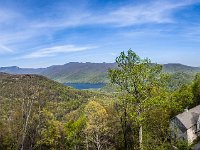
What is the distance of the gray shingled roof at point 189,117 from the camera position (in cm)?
7338

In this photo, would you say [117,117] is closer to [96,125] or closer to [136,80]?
[96,125]

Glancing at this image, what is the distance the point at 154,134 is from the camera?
45.1 m

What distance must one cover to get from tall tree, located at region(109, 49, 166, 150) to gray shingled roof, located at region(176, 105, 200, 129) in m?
43.5

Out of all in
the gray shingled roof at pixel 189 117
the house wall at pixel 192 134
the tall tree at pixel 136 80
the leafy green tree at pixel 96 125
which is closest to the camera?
the tall tree at pixel 136 80

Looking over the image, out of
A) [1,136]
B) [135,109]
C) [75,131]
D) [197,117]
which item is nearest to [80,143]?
[75,131]

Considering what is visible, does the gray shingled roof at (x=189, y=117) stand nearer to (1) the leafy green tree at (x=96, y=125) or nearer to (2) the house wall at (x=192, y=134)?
(2) the house wall at (x=192, y=134)

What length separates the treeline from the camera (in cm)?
3244

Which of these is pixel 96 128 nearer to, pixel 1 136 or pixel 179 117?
pixel 1 136

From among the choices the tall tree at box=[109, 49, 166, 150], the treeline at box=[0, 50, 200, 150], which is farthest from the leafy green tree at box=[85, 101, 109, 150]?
the tall tree at box=[109, 49, 166, 150]

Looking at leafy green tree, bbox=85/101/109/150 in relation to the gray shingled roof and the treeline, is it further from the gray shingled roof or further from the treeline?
the gray shingled roof

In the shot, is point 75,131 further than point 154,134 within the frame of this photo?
Yes

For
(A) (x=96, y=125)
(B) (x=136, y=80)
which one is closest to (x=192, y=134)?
(A) (x=96, y=125)

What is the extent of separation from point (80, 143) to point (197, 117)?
3278 cm

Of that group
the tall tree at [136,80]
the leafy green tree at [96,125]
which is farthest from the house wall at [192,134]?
the tall tree at [136,80]
